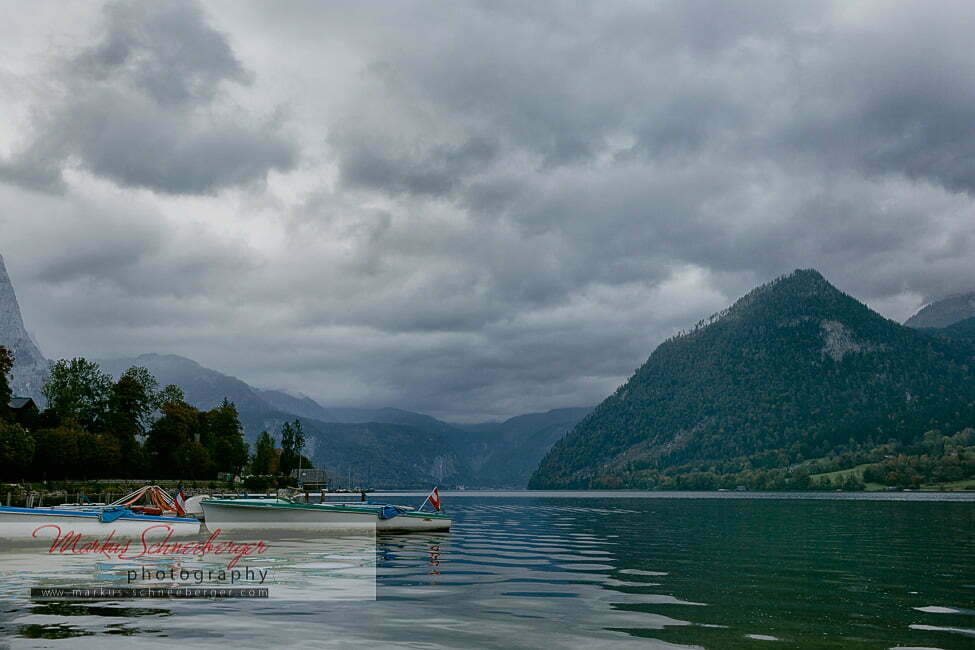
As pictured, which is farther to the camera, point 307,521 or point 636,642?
point 307,521

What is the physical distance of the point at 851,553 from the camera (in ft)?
139

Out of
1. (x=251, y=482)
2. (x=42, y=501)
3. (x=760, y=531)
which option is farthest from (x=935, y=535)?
(x=251, y=482)

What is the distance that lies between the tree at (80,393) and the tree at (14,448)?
42.2 m

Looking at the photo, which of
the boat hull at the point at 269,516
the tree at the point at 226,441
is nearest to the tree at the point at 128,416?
the tree at the point at 226,441

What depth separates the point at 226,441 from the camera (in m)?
167

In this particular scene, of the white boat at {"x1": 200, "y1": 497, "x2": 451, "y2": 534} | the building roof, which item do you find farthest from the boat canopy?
the building roof

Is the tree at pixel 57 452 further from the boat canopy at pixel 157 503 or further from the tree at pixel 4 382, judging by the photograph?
the boat canopy at pixel 157 503

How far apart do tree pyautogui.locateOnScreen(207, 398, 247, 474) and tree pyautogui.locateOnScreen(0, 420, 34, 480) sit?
5792 cm

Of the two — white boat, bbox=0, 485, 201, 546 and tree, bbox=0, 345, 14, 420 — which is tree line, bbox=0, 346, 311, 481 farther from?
white boat, bbox=0, 485, 201, 546

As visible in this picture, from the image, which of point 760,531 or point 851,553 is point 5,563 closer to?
point 851,553

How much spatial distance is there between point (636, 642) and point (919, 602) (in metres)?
12.2

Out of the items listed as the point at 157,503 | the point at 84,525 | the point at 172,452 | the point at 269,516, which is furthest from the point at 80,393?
the point at 84,525

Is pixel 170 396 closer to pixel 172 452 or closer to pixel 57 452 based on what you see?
pixel 172 452

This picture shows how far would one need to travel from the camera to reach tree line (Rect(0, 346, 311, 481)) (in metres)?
114
